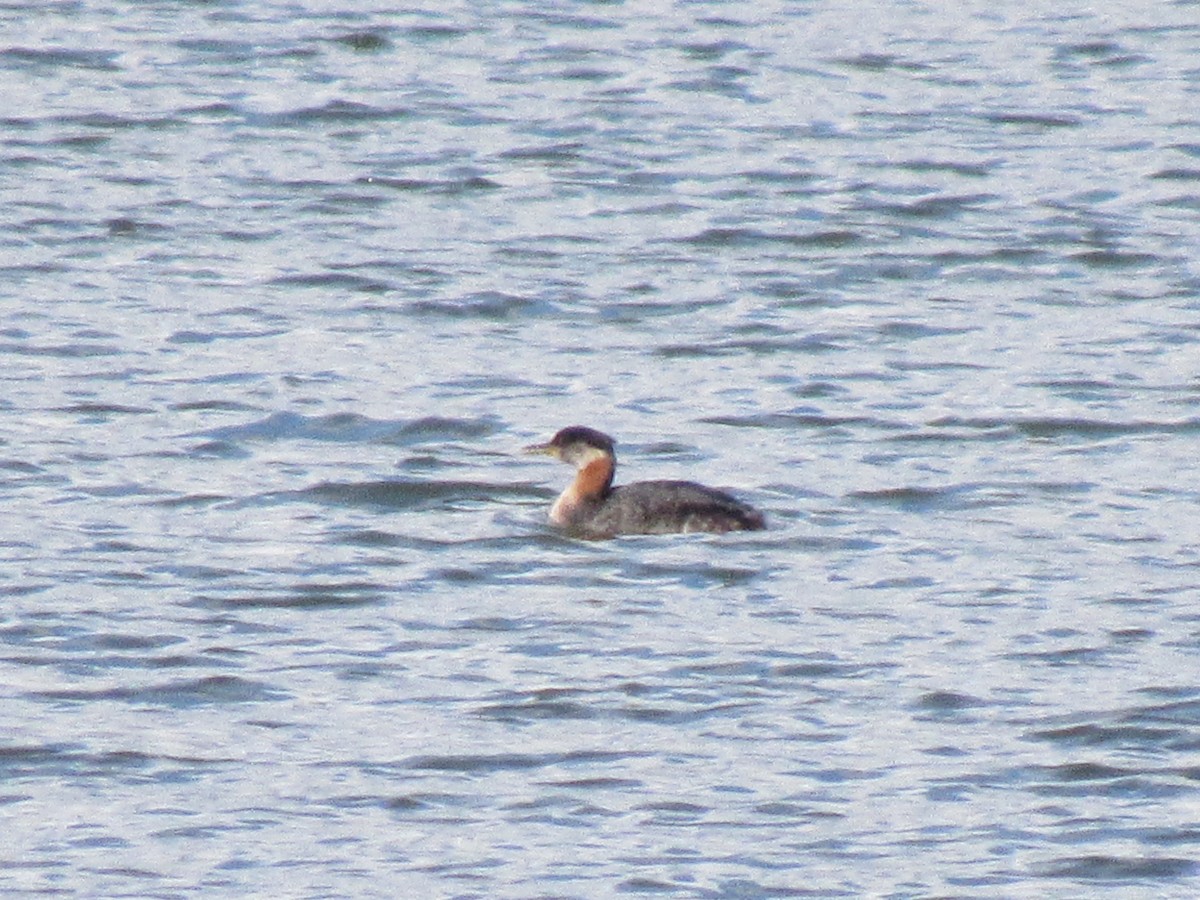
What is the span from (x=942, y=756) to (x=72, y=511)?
14.4ft

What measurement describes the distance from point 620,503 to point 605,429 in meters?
1.50

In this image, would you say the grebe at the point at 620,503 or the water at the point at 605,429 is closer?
the water at the point at 605,429

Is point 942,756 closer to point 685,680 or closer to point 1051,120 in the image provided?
point 685,680

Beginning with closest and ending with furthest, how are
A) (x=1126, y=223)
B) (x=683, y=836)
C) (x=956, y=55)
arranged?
(x=683, y=836), (x=1126, y=223), (x=956, y=55)

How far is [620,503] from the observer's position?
13.1m

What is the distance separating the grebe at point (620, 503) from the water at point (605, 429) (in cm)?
11

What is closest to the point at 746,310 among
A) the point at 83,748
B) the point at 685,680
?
the point at 685,680

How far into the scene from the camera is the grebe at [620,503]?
12719 mm

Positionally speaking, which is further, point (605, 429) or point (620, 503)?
point (605, 429)

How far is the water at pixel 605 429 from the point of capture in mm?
9547

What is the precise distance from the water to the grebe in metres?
0.11

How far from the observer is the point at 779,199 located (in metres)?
19.5

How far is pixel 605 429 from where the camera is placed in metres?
14.5

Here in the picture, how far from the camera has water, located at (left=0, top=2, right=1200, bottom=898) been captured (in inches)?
376
